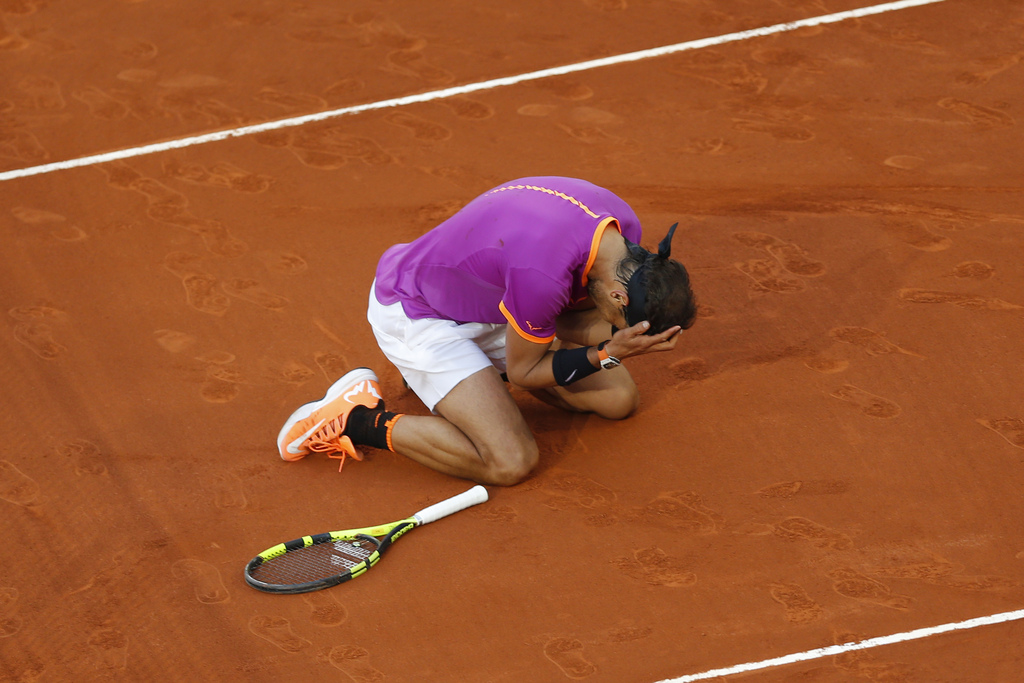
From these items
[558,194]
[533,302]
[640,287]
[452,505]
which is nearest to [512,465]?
[452,505]

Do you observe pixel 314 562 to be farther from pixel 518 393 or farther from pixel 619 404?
pixel 619 404

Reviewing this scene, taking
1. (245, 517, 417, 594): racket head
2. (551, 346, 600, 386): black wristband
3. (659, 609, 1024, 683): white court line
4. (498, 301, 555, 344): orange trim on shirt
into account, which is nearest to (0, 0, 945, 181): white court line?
(498, 301, 555, 344): orange trim on shirt

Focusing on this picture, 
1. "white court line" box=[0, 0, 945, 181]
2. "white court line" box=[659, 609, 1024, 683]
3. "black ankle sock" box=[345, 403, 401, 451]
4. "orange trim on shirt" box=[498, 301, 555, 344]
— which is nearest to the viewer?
"white court line" box=[659, 609, 1024, 683]

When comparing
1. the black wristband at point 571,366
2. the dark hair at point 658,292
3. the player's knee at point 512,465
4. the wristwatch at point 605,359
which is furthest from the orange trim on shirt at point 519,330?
the player's knee at point 512,465

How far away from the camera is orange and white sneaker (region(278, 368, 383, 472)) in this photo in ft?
17.0

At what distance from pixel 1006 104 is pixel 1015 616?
4.06 meters

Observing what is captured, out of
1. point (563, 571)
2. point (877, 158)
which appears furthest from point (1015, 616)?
point (877, 158)

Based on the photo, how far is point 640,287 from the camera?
14.4 feet

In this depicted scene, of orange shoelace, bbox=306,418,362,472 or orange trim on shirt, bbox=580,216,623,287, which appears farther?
orange shoelace, bbox=306,418,362,472

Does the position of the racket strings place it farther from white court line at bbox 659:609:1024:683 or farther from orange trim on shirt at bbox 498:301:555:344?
white court line at bbox 659:609:1024:683

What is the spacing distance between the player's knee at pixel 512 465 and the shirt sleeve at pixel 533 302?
568 millimetres

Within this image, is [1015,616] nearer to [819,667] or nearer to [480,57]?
[819,667]

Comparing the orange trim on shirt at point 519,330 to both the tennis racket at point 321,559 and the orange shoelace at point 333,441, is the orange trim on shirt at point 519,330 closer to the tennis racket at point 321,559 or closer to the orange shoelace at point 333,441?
the tennis racket at point 321,559

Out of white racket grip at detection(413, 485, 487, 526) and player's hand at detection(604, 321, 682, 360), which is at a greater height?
player's hand at detection(604, 321, 682, 360)
